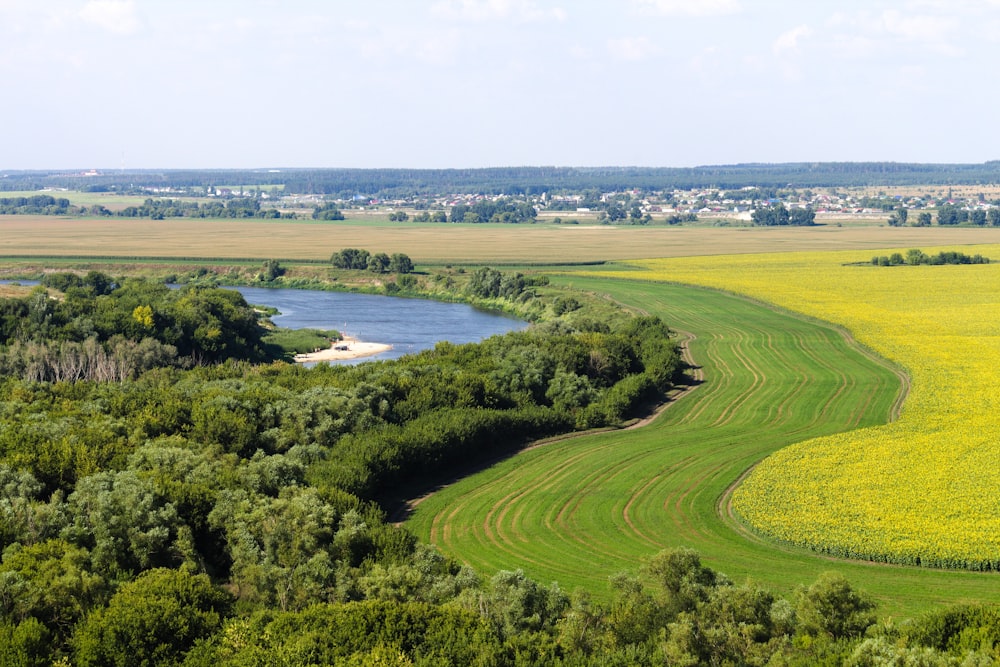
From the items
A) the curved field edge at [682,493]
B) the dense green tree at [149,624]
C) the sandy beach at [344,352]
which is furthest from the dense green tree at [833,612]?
the sandy beach at [344,352]

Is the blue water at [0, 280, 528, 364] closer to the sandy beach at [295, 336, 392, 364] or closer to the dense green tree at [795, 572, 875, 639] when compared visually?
the sandy beach at [295, 336, 392, 364]

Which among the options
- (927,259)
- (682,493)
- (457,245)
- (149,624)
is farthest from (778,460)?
(457,245)

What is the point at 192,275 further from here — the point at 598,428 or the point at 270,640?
the point at 270,640

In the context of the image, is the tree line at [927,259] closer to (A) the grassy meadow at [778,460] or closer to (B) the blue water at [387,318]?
(A) the grassy meadow at [778,460]

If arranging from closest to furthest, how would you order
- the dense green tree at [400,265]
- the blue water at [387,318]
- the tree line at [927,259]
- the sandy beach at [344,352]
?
1. the sandy beach at [344,352]
2. the blue water at [387,318]
3. the dense green tree at [400,265]
4. the tree line at [927,259]

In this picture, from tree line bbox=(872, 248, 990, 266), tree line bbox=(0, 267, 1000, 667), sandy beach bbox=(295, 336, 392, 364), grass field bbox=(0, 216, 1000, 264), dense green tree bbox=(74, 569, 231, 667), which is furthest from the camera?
grass field bbox=(0, 216, 1000, 264)

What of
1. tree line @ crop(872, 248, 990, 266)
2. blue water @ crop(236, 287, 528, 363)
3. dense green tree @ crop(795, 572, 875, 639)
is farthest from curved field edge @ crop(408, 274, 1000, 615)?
tree line @ crop(872, 248, 990, 266)
